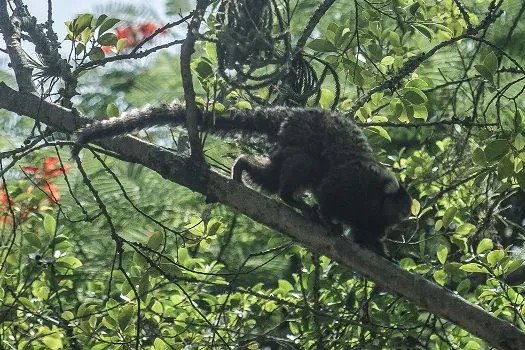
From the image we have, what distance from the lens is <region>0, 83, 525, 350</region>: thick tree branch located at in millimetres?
4113

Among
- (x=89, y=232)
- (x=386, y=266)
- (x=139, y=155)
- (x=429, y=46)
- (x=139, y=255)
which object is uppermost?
(x=429, y=46)

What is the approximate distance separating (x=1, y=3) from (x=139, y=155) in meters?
1.43

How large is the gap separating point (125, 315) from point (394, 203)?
196 cm

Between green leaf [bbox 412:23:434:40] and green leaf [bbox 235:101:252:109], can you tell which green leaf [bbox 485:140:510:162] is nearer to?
green leaf [bbox 412:23:434:40]

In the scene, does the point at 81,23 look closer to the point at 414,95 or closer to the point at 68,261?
the point at 68,261

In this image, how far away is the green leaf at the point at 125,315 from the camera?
5.00 metres

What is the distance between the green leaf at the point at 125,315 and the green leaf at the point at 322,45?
1.77 meters

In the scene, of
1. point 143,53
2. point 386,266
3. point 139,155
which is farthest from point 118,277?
point 386,266

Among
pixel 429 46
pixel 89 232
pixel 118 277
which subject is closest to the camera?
pixel 118 277

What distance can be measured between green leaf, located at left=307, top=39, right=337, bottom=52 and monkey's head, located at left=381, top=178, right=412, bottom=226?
4.14 feet

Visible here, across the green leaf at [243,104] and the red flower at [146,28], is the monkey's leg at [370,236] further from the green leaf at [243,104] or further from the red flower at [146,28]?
the red flower at [146,28]

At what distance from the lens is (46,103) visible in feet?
16.9

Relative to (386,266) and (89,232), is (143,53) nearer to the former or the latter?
(386,266)

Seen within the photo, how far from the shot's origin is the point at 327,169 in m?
6.01
